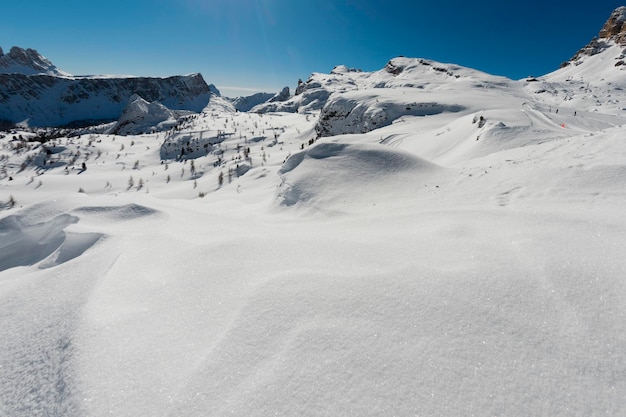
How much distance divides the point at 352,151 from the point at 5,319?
17.7 ft

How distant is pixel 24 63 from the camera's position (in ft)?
375

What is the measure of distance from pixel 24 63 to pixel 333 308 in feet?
552

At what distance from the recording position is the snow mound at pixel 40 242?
305 cm

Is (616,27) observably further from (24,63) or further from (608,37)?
(24,63)

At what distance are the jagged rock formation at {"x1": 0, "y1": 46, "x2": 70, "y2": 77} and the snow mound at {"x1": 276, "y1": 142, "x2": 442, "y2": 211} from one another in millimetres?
157289

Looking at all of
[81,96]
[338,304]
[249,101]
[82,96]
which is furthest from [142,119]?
[249,101]

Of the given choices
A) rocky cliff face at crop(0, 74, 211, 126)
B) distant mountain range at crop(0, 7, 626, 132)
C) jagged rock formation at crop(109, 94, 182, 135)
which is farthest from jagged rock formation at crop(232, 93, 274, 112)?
jagged rock formation at crop(109, 94, 182, 135)

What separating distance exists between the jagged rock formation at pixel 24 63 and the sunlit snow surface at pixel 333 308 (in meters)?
159

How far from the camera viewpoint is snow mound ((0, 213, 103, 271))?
305 centimetres

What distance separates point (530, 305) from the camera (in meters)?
1.72

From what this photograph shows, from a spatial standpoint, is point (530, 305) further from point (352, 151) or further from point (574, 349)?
point (352, 151)

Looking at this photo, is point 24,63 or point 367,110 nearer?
point 367,110

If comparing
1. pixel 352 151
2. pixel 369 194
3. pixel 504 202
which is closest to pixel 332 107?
pixel 352 151

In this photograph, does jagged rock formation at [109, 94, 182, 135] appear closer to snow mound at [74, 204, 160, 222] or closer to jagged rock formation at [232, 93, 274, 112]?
snow mound at [74, 204, 160, 222]
